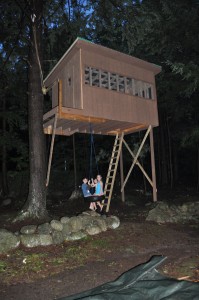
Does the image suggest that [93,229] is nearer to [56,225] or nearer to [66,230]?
[66,230]

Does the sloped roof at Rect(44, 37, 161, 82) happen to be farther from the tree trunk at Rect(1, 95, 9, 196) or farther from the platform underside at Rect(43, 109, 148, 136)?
the tree trunk at Rect(1, 95, 9, 196)

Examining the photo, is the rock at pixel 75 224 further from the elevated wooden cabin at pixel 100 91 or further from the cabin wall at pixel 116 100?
the cabin wall at pixel 116 100

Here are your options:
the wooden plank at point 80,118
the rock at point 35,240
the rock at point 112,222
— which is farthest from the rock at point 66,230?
the wooden plank at point 80,118

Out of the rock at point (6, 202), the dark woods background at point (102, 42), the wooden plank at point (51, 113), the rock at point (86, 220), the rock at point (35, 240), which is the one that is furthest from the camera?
the rock at point (6, 202)

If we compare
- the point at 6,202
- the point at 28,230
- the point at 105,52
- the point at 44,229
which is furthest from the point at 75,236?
the point at 6,202

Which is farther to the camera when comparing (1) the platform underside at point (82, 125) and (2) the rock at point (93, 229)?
(1) the platform underside at point (82, 125)

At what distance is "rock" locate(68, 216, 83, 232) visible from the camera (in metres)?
9.02

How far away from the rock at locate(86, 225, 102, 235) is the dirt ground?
8.0 inches

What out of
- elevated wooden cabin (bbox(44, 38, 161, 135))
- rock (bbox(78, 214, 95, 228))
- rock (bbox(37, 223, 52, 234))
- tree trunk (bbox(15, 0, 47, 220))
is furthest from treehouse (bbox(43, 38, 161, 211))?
rock (bbox(37, 223, 52, 234))

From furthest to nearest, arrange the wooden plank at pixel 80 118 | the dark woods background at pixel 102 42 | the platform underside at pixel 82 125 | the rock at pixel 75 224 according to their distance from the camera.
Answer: the dark woods background at pixel 102 42, the platform underside at pixel 82 125, the wooden plank at pixel 80 118, the rock at pixel 75 224

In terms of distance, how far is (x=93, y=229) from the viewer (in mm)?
9172

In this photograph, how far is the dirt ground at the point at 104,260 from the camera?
575cm

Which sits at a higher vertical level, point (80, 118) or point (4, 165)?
point (80, 118)

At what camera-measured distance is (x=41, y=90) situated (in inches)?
433
